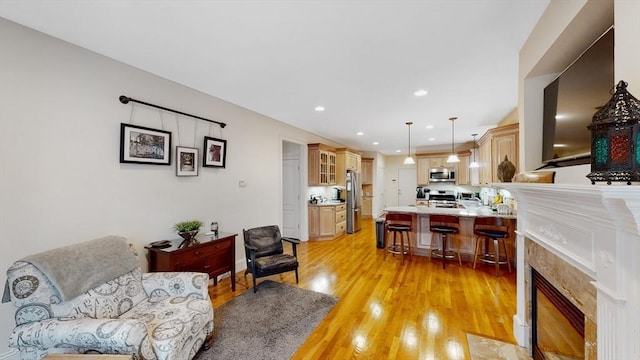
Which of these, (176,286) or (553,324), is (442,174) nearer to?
(553,324)

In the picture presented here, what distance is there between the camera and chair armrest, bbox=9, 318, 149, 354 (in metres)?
1.46

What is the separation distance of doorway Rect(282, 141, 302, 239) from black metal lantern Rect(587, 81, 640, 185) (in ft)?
17.1

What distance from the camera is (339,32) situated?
1.99 meters

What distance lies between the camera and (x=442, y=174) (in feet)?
24.5

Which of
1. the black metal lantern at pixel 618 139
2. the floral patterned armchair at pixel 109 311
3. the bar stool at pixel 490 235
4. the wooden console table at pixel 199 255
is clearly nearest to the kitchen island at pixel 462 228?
the bar stool at pixel 490 235

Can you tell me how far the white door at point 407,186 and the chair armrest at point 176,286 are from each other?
862 cm

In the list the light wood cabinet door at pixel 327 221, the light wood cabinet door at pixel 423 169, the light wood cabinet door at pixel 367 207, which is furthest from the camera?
the light wood cabinet door at pixel 367 207

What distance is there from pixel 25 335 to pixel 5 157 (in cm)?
132

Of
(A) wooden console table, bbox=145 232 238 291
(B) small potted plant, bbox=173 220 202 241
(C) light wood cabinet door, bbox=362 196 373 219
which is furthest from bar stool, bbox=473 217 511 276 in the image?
(C) light wood cabinet door, bbox=362 196 373 219

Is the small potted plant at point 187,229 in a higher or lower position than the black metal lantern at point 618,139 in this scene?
lower

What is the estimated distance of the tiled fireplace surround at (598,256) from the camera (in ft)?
2.82

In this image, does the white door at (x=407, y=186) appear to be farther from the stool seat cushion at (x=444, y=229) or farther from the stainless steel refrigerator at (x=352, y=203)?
the stool seat cushion at (x=444, y=229)

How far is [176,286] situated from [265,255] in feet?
4.74

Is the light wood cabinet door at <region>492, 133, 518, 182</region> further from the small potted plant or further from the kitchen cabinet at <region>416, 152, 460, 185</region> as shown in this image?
the small potted plant
